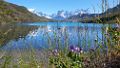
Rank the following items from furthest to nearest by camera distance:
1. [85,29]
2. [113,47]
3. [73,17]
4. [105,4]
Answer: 1. [73,17]
2. [85,29]
3. [105,4]
4. [113,47]

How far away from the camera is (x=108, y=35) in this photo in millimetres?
4855

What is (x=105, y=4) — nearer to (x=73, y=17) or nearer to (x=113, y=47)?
(x=113, y=47)

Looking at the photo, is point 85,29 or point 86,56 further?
point 85,29

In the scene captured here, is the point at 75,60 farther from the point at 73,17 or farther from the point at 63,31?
the point at 73,17

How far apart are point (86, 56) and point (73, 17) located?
168 cm

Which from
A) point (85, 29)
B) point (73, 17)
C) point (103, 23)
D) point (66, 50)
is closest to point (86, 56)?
point (66, 50)

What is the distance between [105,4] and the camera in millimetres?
4941

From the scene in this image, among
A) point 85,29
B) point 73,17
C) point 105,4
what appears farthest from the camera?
point 73,17

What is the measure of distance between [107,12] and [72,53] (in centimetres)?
124

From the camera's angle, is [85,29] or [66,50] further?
[85,29]

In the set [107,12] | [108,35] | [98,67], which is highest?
[107,12]

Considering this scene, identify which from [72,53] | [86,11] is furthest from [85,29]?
[72,53]

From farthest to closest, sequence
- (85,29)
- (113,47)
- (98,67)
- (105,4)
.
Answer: (85,29)
(105,4)
(113,47)
(98,67)

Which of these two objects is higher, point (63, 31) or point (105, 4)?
point (105, 4)
